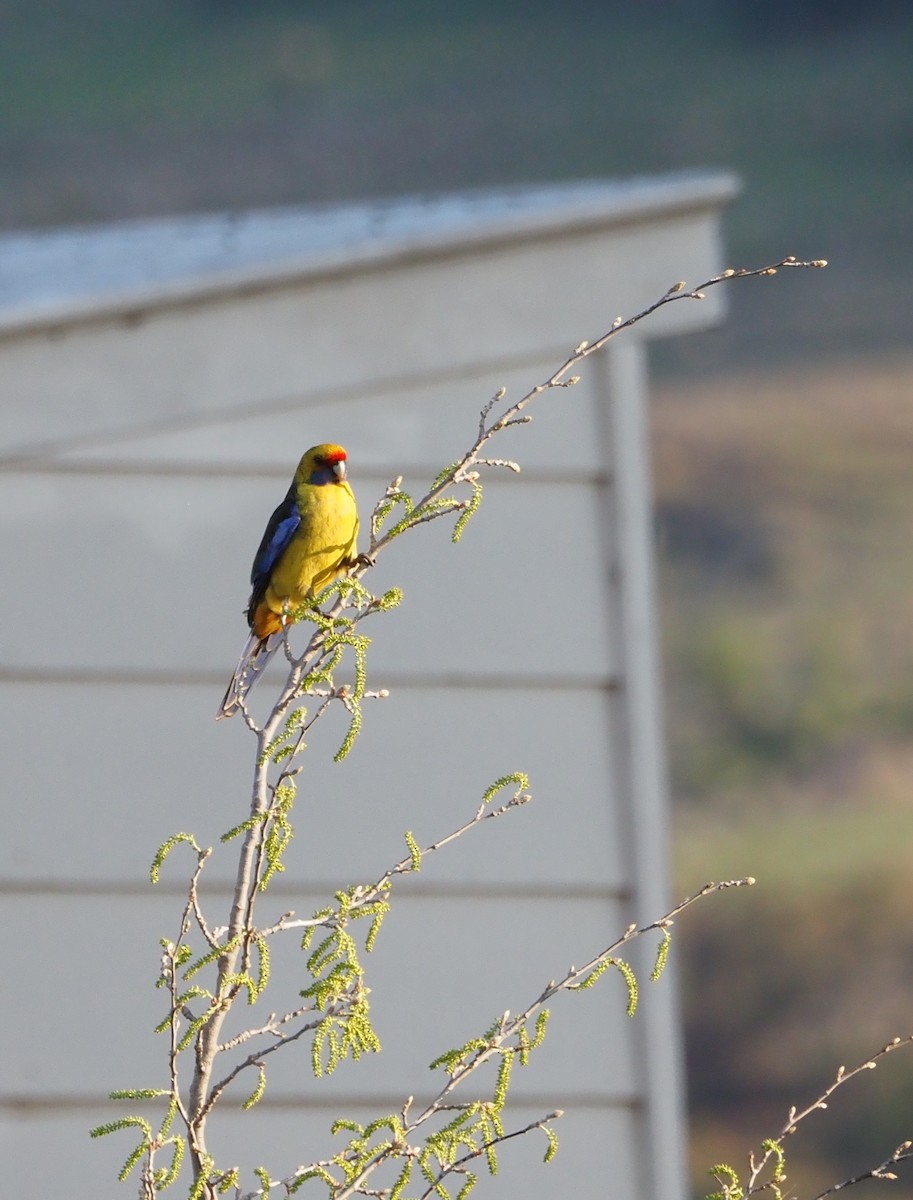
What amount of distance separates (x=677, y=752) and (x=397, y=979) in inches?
646

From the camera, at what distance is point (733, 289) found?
2281 cm

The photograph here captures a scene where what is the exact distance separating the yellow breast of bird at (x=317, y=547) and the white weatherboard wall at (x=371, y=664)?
19.1 inches

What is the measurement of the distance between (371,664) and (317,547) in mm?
589

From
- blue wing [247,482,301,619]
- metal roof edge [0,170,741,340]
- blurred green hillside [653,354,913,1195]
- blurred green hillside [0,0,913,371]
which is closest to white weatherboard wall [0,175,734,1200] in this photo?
metal roof edge [0,170,741,340]

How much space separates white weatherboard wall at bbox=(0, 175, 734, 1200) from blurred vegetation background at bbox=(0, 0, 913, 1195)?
1113 centimetres

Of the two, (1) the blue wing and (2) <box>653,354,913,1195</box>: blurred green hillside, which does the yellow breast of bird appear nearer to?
(1) the blue wing

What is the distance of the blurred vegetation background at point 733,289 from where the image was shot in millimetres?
16375

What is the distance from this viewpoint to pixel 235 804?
10.5 ft

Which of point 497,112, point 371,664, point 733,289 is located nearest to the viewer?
point 371,664

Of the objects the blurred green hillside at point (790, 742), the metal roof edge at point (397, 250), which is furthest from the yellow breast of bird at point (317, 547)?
the blurred green hillside at point (790, 742)

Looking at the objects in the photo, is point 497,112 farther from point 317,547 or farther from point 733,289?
point 317,547

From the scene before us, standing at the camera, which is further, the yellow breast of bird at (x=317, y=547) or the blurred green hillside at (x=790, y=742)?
the blurred green hillside at (x=790, y=742)

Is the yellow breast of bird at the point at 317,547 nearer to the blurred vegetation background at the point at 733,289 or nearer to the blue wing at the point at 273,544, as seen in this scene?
the blue wing at the point at 273,544

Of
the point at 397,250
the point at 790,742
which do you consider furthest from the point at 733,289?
the point at 397,250
